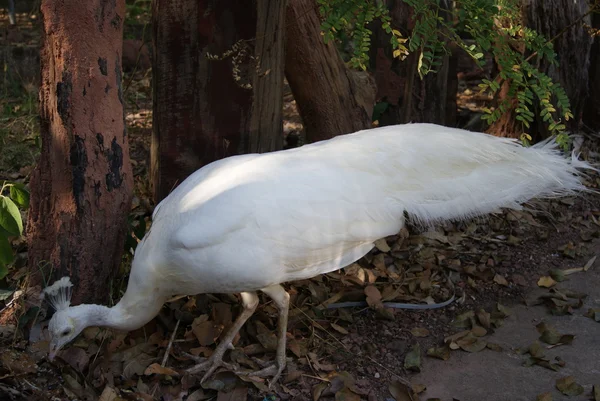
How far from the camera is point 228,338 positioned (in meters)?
3.69

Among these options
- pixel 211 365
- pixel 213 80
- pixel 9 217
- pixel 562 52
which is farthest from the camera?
pixel 562 52

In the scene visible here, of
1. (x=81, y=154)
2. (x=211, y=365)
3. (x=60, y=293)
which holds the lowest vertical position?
(x=211, y=365)

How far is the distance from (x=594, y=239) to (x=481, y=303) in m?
1.15

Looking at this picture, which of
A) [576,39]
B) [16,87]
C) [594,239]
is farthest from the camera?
[16,87]

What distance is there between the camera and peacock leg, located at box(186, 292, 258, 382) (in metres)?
3.59

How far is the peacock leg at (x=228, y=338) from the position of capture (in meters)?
3.59

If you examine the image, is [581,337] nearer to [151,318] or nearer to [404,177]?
[404,177]

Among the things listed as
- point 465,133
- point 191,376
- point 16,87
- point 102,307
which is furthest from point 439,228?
point 16,87

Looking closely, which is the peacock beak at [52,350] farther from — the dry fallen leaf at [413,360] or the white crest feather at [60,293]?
the dry fallen leaf at [413,360]

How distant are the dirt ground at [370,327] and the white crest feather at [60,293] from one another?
0.22 meters

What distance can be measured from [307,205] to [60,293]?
1285 mm

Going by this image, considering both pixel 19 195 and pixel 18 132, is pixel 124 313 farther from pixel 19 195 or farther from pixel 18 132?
pixel 18 132

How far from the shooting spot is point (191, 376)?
139 inches

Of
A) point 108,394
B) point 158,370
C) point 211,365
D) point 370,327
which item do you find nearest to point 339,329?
point 370,327
